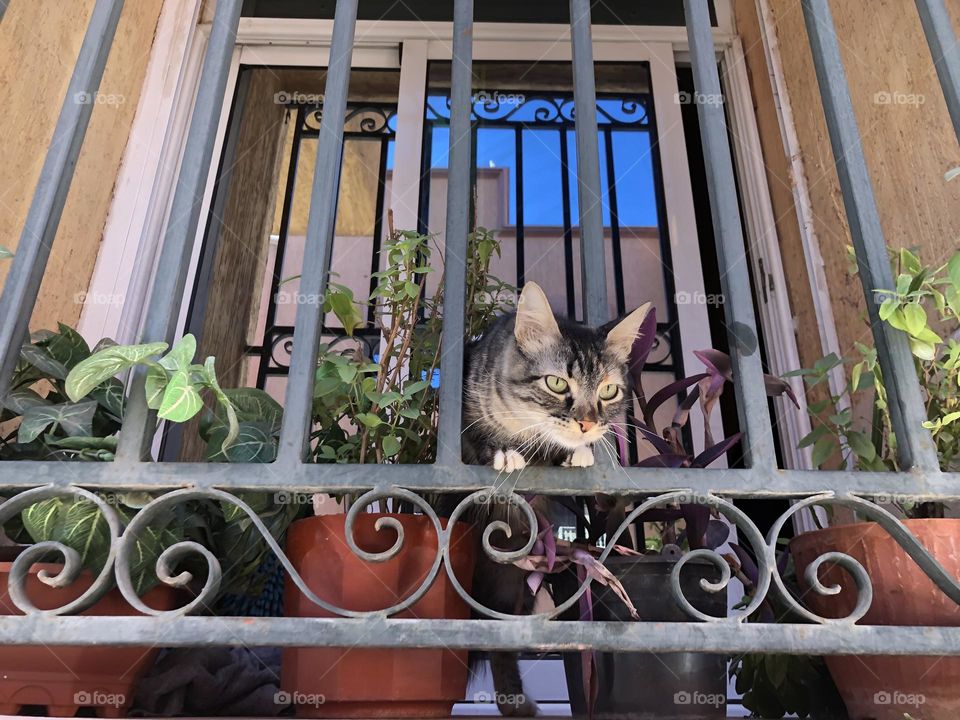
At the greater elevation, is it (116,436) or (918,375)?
(918,375)

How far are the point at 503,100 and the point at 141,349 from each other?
88.6 inches

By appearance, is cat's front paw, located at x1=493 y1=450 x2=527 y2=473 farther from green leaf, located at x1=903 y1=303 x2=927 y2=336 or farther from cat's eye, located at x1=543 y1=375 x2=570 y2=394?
green leaf, located at x1=903 y1=303 x2=927 y2=336

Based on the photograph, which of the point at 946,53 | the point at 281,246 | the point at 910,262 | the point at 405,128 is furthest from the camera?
the point at 281,246

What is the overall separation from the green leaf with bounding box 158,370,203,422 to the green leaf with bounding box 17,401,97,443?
28 centimetres

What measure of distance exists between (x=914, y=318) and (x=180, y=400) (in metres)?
1.01

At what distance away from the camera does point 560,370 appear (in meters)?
1.33

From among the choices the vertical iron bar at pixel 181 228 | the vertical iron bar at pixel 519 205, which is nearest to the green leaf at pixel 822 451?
the vertical iron bar at pixel 181 228

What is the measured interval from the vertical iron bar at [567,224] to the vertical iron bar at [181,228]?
1748 mm

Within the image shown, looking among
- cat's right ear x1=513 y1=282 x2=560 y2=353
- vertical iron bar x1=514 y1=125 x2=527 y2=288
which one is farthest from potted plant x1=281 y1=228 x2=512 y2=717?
vertical iron bar x1=514 y1=125 x2=527 y2=288

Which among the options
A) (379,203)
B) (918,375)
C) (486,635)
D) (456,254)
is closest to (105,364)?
(456,254)

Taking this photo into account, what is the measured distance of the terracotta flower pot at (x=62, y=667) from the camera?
102 centimetres

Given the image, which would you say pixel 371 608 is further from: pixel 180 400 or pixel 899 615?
pixel 899 615

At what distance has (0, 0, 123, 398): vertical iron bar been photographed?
0.99 meters

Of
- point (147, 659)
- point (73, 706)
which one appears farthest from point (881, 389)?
point (73, 706)
